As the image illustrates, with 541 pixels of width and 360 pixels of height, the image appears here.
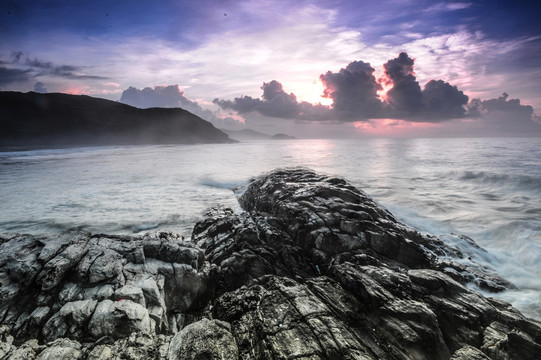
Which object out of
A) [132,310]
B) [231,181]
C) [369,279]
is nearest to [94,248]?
[132,310]

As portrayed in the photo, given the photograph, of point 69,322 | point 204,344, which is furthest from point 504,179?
point 69,322

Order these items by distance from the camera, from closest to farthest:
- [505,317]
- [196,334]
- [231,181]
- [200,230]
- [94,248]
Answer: [196,334]
[505,317]
[94,248]
[200,230]
[231,181]

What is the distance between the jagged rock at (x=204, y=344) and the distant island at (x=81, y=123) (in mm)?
114928

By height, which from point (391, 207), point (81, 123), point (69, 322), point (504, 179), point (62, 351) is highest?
point (81, 123)

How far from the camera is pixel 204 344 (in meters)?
3.46

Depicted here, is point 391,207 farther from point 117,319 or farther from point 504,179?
point 504,179

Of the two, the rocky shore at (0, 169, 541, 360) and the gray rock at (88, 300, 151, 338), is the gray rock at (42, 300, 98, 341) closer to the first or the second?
the rocky shore at (0, 169, 541, 360)

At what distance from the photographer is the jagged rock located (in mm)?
3330

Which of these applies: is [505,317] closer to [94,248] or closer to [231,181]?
[94,248]

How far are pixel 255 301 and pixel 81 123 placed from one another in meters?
152

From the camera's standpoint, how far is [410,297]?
4828mm

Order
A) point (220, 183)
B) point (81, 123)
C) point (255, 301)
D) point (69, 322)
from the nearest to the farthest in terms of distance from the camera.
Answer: point (69, 322) → point (255, 301) → point (220, 183) → point (81, 123)

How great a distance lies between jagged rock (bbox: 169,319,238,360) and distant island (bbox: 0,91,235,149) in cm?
11493

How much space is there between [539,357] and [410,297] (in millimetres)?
1785
